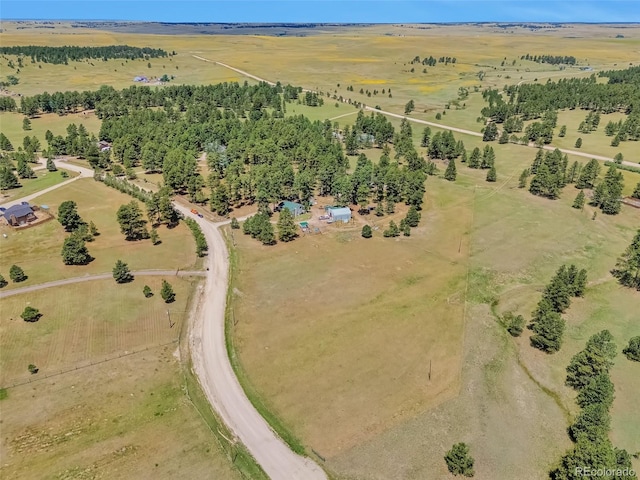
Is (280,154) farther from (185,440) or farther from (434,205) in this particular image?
(185,440)

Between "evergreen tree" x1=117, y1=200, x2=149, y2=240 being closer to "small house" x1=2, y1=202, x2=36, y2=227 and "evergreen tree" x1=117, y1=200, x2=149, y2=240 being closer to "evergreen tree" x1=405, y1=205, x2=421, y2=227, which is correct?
"small house" x1=2, y1=202, x2=36, y2=227

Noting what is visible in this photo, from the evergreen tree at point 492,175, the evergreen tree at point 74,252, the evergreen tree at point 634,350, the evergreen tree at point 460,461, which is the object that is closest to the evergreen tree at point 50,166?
the evergreen tree at point 74,252

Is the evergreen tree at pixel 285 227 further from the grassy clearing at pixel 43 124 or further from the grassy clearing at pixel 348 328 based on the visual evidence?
the grassy clearing at pixel 43 124

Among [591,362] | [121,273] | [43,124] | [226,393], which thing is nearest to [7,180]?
[121,273]

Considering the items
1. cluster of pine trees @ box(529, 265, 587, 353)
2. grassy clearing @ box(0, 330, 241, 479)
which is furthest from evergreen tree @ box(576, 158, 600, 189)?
grassy clearing @ box(0, 330, 241, 479)

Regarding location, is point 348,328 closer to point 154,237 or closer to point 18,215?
point 154,237
